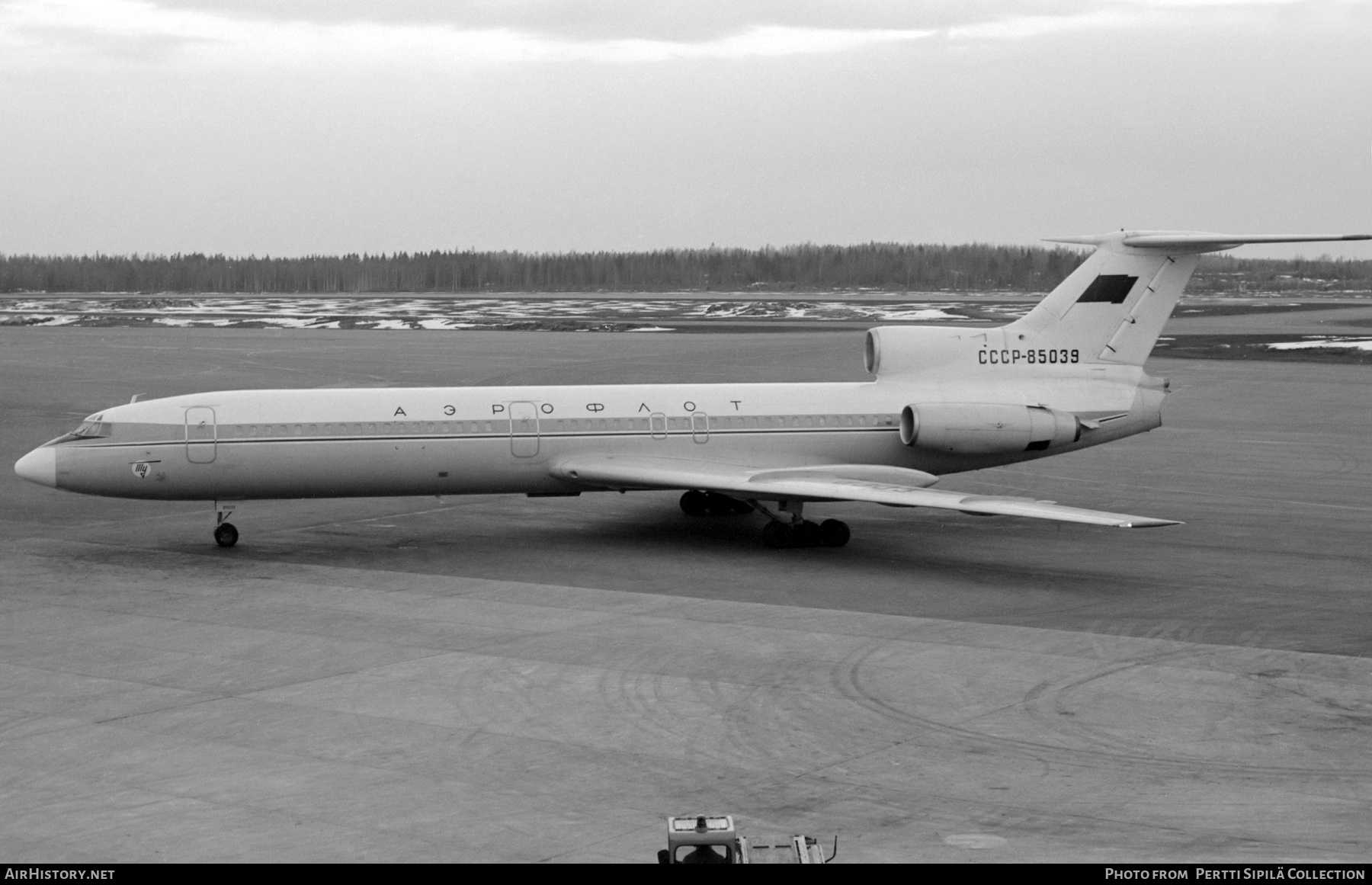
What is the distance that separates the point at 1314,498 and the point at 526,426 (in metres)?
16.1

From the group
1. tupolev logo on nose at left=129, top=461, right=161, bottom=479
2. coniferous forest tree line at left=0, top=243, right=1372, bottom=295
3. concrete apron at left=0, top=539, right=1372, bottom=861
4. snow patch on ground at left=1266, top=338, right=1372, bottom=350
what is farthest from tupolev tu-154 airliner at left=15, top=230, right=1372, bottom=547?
coniferous forest tree line at left=0, top=243, right=1372, bottom=295

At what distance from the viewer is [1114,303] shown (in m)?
28.3

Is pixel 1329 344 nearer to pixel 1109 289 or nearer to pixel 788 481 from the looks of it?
pixel 1109 289

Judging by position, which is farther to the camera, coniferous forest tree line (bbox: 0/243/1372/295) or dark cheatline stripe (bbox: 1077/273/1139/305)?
coniferous forest tree line (bbox: 0/243/1372/295)

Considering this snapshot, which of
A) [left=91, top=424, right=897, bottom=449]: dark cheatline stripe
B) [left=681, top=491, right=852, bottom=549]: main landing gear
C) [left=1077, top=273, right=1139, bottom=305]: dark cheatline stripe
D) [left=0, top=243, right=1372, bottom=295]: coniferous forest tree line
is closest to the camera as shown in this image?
[left=91, top=424, right=897, bottom=449]: dark cheatline stripe

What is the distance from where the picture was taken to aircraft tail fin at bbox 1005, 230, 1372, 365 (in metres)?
28.3

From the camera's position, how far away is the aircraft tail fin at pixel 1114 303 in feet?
92.8

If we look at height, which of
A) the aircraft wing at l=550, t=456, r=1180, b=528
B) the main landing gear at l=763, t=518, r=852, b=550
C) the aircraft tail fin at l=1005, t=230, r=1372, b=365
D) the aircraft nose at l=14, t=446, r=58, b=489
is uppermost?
the aircraft tail fin at l=1005, t=230, r=1372, b=365

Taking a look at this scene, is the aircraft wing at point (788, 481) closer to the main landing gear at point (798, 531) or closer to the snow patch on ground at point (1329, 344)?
the main landing gear at point (798, 531)

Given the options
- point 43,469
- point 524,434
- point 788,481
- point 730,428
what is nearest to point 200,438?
point 43,469

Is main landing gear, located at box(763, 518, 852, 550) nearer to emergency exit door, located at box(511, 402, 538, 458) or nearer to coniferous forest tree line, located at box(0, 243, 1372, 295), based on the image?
emergency exit door, located at box(511, 402, 538, 458)

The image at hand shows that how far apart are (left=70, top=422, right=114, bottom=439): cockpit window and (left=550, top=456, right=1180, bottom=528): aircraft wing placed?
7.61 metres

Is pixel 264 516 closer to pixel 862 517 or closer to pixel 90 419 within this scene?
pixel 90 419

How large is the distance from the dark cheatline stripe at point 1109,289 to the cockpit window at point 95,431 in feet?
57.9
